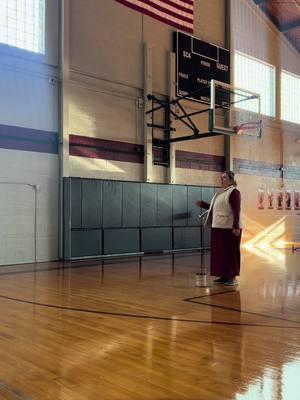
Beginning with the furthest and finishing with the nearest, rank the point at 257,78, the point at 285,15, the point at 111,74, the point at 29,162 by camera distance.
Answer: the point at 285,15, the point at 257,78, the point at 111,74, the point at 29,162

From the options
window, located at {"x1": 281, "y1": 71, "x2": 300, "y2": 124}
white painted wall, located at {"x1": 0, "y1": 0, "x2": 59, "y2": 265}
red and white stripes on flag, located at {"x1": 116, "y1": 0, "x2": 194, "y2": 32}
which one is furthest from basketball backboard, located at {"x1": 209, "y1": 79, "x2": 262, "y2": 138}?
white painted wall, located at {"x1": 0, "y1": 0, "x2": 59, "y2": 265}

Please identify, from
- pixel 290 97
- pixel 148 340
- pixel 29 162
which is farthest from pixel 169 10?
pixel 148 340

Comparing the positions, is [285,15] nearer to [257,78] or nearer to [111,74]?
[257,78]

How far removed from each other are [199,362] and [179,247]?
399 inches

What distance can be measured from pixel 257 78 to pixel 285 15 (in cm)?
252

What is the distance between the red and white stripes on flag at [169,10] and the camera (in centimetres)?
1058

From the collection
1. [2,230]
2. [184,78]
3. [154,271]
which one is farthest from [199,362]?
[184,78]

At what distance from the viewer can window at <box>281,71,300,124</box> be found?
17.2 m

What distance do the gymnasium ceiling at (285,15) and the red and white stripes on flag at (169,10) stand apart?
17.3 ft

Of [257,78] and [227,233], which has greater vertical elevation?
[257,78]

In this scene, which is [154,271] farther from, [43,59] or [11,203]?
[43,59]

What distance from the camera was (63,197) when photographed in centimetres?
1080

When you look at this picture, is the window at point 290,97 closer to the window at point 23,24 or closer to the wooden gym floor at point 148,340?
the window at point 23,24

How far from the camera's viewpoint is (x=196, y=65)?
Result: 13.8 metres
